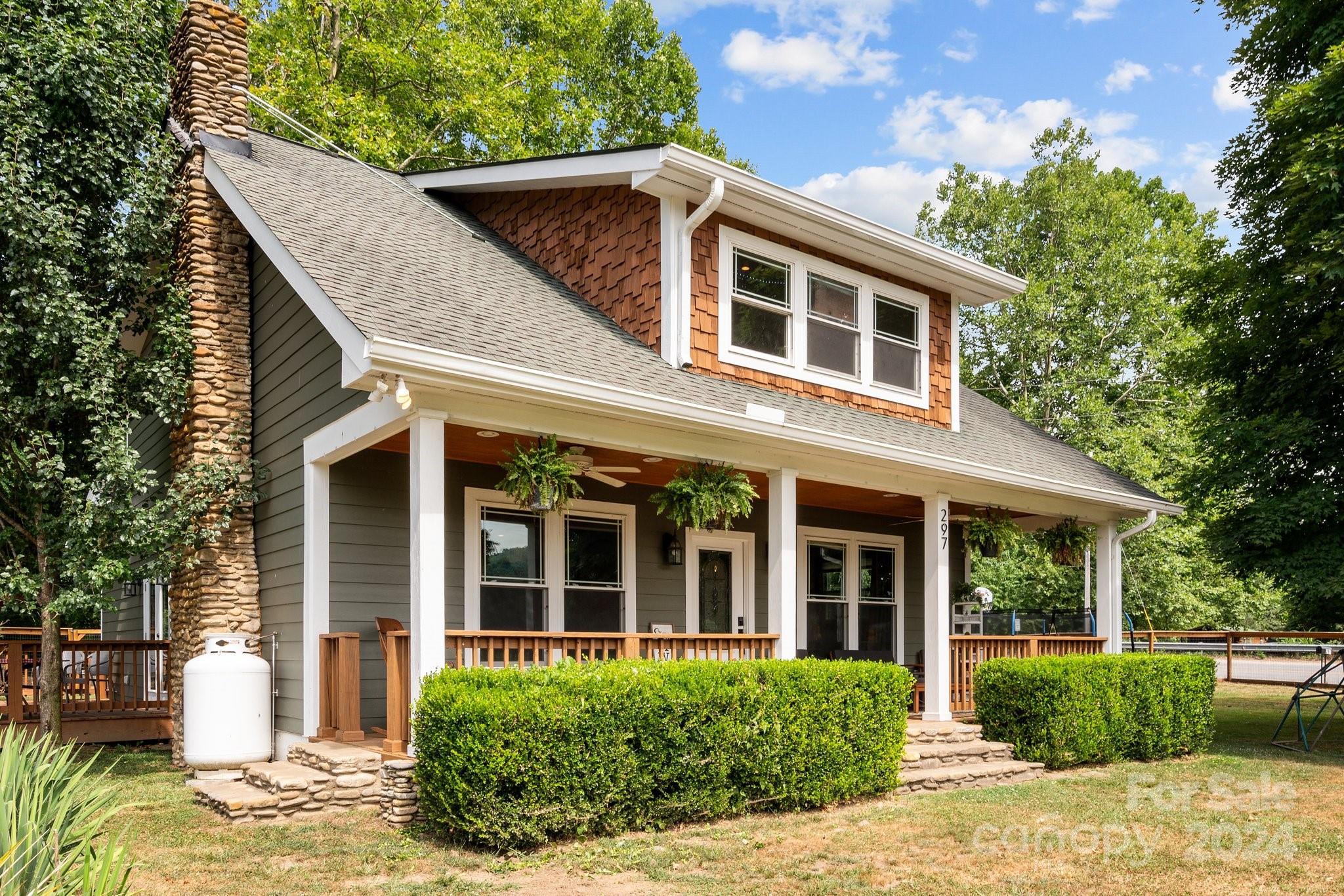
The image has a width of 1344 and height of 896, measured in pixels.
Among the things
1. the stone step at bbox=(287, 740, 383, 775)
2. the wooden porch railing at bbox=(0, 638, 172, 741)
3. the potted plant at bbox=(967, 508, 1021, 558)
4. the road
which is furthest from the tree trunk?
the road

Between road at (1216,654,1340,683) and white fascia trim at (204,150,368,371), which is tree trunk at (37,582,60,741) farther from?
road at (1216,654,1340,683)

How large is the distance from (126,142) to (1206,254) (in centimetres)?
1436

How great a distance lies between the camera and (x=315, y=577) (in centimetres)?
883

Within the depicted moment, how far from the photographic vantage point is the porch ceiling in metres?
8.53

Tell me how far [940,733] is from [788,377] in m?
3.68

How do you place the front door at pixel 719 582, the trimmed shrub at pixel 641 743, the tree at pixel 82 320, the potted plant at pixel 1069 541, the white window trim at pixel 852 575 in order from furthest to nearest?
the white window trim at pixel 852 575
the potted plant at pixel 1069 541
the front door at pixel 719 582
the tree at pixel 82 320
the trimmed shrub at pixel 641 743

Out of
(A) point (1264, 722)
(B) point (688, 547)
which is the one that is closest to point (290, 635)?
(B) point (688, 547)

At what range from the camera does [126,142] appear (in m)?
10.5

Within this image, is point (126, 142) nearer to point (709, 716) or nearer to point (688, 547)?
point (688, 547)

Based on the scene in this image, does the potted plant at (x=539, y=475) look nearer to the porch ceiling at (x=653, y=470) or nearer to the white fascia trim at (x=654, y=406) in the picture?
the porch ceiling at (x=653, y=470)

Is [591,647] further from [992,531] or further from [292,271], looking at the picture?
[992,531]

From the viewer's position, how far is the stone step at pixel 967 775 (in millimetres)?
Result: 8664

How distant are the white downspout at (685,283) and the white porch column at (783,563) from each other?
1.40 metres

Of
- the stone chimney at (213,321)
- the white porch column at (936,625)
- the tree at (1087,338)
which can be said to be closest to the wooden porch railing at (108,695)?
the stone chimney at (213,321)
